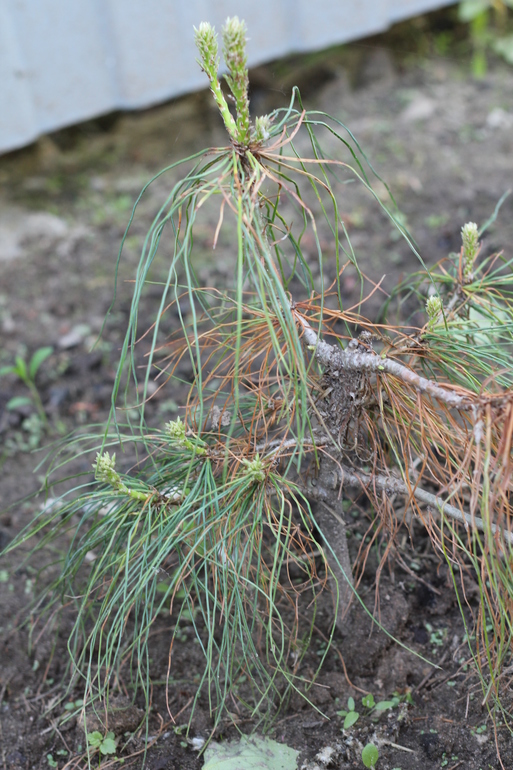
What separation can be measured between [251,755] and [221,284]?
147cm

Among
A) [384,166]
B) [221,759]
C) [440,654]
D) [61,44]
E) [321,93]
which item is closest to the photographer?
[221,759]

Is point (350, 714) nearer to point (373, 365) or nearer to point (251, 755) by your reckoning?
point (251, 755)

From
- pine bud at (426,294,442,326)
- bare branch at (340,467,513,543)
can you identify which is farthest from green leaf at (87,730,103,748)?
pine bud at (426,294,442,326)

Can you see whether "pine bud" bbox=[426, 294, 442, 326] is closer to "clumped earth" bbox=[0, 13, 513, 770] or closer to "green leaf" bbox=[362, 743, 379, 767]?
"clumped earth" bbox=[0, 13, 513, 770]

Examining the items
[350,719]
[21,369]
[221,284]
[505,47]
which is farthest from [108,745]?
[505,47]

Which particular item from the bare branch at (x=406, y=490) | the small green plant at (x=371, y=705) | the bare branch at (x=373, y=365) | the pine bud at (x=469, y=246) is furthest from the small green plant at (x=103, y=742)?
the pine bud at (x=469, y=246)

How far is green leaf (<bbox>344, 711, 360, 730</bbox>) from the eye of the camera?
41.8 inches

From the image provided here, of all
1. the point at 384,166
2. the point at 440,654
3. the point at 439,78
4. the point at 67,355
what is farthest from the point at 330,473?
the point at 439,78

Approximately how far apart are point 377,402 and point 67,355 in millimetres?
1303

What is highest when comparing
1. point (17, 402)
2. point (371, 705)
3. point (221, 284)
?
point (221, 284)

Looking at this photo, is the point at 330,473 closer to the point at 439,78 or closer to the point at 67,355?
the point at 67,355

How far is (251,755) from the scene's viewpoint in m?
1.00

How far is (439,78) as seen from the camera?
2.89 metres

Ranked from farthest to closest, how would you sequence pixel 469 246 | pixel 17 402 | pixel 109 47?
1. pixel 109 47
2. pixel 17 402
3. pixel 469 246
